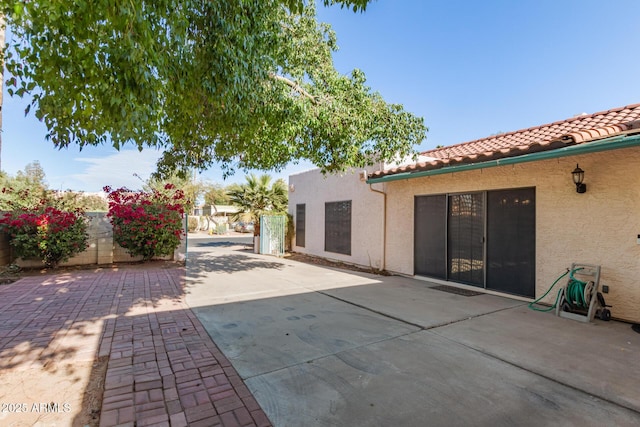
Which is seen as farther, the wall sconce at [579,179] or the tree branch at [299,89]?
the tree branch at [299,89]

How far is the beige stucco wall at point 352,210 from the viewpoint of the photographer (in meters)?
10.8

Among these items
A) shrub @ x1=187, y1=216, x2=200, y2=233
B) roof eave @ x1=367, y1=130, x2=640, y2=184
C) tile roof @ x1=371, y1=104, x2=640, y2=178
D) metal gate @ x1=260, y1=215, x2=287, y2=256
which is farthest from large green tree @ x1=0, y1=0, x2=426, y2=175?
shrub @ x1=187, y1=216, x2=200, y2=233

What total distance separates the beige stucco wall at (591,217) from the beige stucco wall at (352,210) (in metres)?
4.07

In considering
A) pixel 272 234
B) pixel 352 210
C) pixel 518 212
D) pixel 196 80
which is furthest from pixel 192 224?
pixel 518 212

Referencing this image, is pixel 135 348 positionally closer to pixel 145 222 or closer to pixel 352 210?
pixel 145 222

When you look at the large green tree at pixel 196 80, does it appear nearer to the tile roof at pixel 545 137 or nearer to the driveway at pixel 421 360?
the tile roof at pixel 545 137

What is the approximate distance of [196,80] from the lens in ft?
14.7

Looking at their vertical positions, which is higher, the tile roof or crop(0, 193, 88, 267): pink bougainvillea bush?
the tile roof

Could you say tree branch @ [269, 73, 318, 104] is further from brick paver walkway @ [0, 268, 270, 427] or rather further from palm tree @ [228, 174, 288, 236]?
palm tree @ [228, 174, 288, 236]

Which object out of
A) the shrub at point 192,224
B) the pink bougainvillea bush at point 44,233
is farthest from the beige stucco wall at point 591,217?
the shrub at point 192,224

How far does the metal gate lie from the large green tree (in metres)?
7.02

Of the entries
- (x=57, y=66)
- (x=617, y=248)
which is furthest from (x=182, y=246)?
(x=617, y=248)

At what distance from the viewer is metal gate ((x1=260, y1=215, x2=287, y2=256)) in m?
15.4

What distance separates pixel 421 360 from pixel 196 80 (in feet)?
15.8
